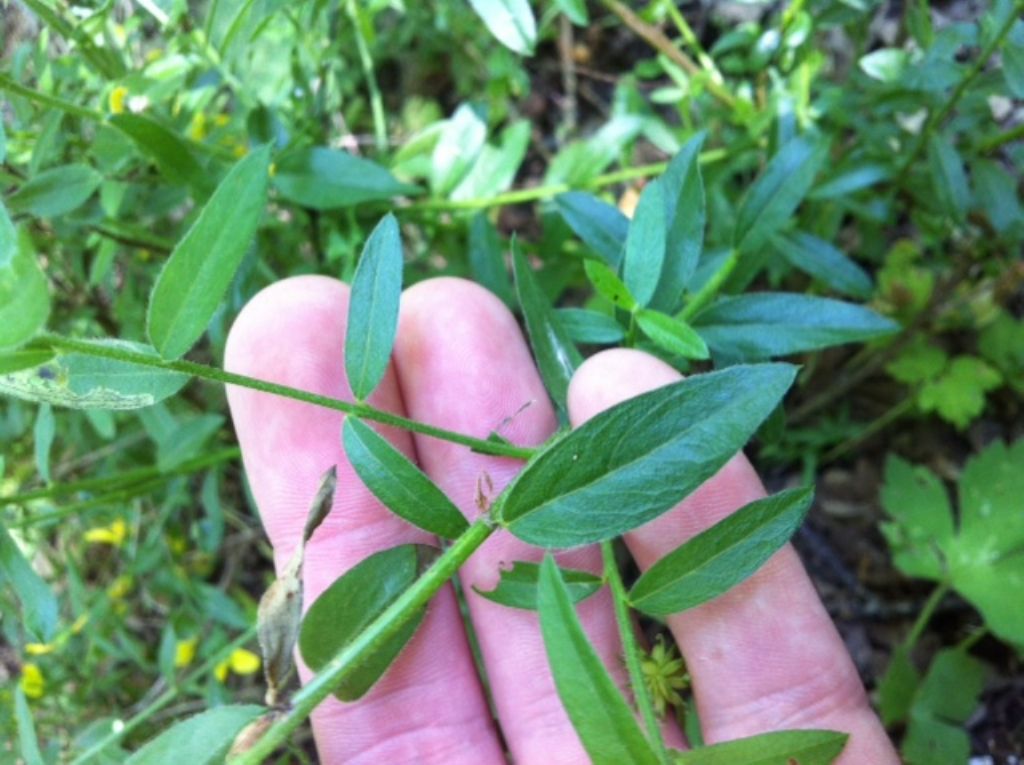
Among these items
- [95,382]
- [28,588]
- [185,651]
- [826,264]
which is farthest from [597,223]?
[185,651]

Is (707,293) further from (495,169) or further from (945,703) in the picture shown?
(945,703)

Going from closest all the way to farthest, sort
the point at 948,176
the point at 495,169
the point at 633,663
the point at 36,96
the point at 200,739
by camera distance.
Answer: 1. the point at 200,739
2. the point at 633,663
3. the point at 36,96
4. the point at 948,176
5. the point at 495,169

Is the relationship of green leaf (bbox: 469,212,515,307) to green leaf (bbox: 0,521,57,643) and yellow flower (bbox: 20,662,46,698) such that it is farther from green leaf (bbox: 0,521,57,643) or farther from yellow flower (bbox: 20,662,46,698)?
yellow flower (bbox: 20,662,46,698)

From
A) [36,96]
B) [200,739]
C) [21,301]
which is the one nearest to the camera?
[21,301]

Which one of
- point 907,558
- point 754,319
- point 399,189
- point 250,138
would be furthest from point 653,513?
point 907,558

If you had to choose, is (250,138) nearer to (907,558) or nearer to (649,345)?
(649,345)

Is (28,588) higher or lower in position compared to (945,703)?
higher

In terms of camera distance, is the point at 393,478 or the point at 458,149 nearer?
the point at 393,478
